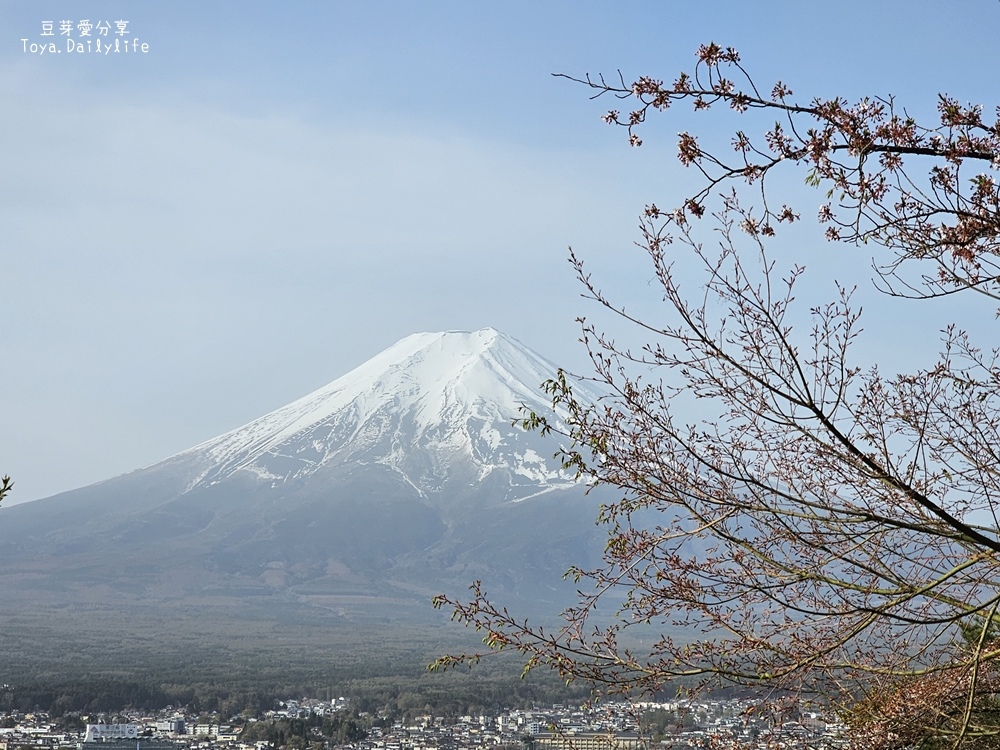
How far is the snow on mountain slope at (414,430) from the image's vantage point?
15238 centimetres

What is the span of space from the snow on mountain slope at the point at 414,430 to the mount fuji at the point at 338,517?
296 mm

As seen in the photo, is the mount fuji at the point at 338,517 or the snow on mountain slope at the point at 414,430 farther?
the snow on mountain slope at the point at 414,430

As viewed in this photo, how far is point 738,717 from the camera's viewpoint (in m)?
4.73

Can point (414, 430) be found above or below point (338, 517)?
above

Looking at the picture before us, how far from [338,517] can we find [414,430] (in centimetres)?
2382

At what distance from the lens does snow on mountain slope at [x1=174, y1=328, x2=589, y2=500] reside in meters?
152

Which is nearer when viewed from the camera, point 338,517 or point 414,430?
point 338,517

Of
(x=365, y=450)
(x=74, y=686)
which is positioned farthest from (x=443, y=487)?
(x=74, y=686)

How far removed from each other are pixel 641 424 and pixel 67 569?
12120 cm

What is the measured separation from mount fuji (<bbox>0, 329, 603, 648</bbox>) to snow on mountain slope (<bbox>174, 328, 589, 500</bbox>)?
30 cm

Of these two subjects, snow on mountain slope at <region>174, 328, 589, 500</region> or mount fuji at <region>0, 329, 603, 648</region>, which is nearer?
mount fuji at <region>0, 329, 603, 648</region>

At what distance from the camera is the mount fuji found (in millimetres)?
113875

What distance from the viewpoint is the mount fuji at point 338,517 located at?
374ft

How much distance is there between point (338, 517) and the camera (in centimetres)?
13962
